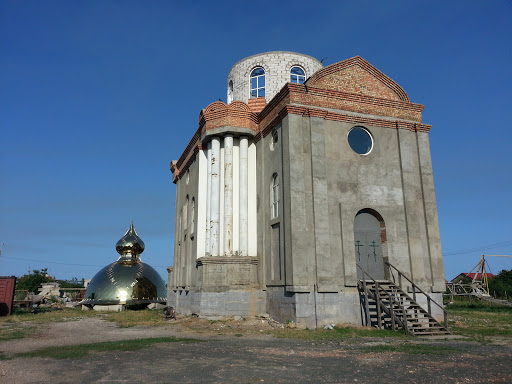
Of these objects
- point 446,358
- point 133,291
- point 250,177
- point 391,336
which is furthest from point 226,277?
point 133,291

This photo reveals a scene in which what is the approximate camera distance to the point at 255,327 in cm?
1441

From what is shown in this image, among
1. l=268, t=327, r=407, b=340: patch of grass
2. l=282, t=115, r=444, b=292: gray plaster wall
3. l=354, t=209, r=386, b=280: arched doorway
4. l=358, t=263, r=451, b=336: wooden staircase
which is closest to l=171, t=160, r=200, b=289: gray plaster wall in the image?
l=282, t=115, r=444, b=292: gray plaster wall

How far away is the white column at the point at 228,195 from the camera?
55.9 feet

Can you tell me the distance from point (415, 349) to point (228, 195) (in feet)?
33.5

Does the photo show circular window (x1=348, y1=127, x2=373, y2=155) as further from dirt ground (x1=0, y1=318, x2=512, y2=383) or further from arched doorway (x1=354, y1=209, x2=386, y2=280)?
dirt ground (x1=0, y1=318, x2=512, y2=383)

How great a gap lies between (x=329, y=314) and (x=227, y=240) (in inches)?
211

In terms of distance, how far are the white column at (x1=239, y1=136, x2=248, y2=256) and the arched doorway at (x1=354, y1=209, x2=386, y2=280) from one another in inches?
183

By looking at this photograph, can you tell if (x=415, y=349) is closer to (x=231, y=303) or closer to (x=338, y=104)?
(x=231, y=303)

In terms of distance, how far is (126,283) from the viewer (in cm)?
2781

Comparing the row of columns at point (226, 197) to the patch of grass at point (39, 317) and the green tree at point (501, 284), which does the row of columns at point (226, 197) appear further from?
the green tree at point (501, 284)

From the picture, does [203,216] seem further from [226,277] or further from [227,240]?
[226,277]

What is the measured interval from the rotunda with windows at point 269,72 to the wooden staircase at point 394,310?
36.6 feet

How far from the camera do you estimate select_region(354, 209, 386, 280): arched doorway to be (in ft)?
51.3

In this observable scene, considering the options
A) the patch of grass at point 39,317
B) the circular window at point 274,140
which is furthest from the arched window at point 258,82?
the patch of grass at point 39,317
